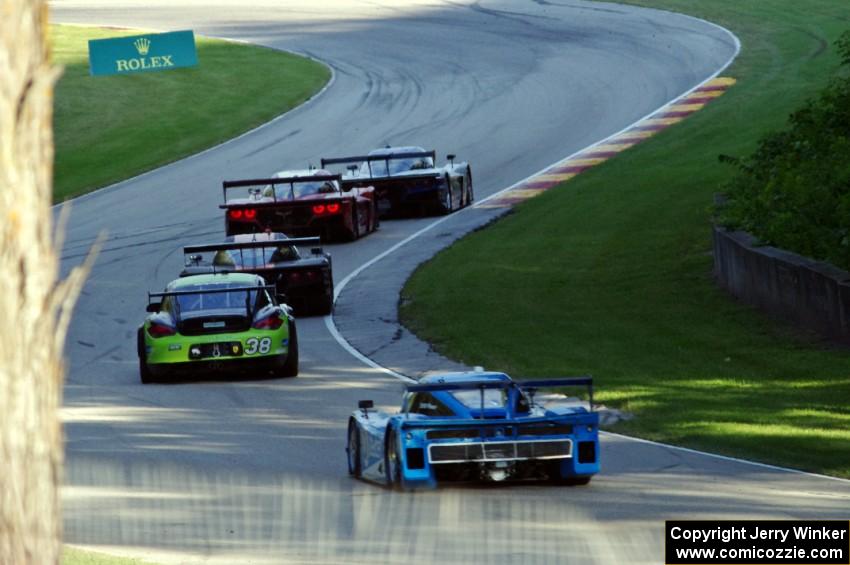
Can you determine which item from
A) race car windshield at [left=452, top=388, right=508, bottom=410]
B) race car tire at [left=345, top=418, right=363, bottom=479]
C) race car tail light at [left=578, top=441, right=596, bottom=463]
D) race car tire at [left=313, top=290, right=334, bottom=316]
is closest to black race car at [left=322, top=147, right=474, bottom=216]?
race car tire at [left=313, top=290, right=334, bottom=316]

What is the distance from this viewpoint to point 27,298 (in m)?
4.58

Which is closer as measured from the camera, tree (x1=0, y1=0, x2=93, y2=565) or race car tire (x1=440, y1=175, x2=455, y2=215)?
tree (x1=0, y1=0, x2=93, y2=565)

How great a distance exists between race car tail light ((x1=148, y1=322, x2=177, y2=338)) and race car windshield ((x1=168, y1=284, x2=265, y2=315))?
0.99 ft

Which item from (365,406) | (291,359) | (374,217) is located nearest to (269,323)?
(291,359)

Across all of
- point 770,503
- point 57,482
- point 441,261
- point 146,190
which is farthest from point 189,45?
point 57,482

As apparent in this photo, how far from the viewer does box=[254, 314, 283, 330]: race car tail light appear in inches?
730

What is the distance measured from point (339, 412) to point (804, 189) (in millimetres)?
9497

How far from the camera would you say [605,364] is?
18.7m

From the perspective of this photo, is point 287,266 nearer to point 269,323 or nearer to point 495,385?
point 269,323

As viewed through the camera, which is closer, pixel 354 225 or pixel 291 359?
pixel 291 359

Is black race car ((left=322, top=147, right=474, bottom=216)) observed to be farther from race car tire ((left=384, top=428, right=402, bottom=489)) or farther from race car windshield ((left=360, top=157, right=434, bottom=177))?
race car tire ((left=384, top=428, right=402, bottom=489))

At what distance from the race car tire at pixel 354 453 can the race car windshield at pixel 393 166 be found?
68.0ft

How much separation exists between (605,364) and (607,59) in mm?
36050

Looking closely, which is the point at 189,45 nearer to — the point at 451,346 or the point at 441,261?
the point at 441,261
